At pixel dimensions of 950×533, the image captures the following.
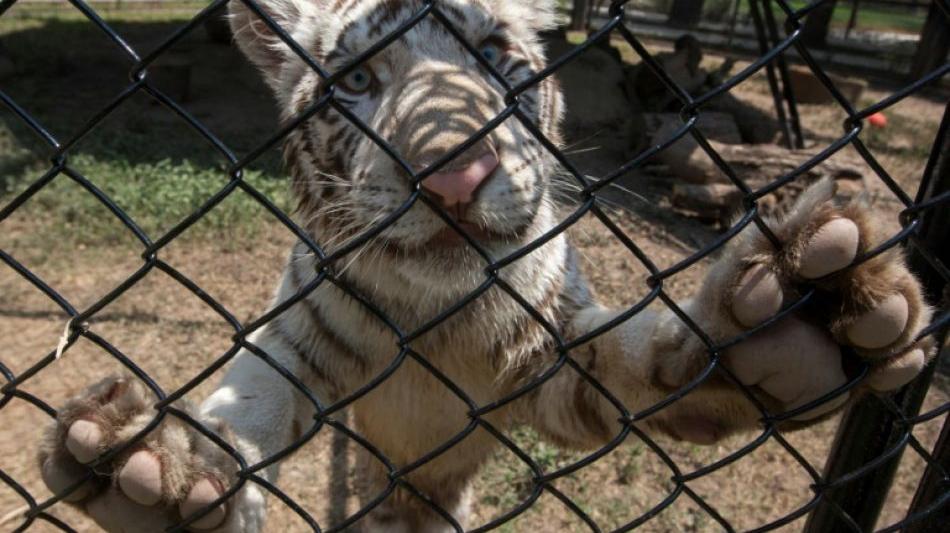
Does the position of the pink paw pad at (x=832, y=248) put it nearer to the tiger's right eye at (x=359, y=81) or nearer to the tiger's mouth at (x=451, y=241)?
the tiger's mouth at (x=451, y=241)

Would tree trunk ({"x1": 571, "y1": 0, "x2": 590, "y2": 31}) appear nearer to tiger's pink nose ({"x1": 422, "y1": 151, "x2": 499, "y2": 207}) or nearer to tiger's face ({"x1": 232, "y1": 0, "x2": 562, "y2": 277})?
tiger's face ({"x1": 232, "y1": 0, "x2": 562, "y2": 277})

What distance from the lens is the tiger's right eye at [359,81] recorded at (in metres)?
1.85

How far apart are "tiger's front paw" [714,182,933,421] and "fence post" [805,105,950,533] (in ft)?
0.35

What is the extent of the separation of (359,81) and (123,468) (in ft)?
3.54

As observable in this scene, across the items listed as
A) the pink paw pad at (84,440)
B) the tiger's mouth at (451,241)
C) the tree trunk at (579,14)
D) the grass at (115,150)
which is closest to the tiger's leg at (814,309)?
the tiger's mouth at (451,241)

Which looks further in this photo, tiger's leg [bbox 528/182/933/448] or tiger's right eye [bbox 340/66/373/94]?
tiger's right eye [bbox 340/66/373/94]

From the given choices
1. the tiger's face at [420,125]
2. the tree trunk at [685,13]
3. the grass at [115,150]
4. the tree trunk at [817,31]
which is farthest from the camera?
the tree trunk at [685,13]

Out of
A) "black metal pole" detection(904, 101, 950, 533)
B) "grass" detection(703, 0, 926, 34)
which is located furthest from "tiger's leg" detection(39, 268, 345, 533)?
"grass" detection(703, 0, 926, 34)

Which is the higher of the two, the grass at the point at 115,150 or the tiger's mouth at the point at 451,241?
the grass at the point at 115,150

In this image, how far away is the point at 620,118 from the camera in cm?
772

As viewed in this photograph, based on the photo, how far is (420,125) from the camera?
147cm

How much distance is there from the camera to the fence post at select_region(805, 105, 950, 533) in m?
1.21

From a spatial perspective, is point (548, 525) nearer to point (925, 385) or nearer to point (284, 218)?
point (925, 385)

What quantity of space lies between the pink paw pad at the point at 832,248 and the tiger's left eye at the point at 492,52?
1.14 meters
